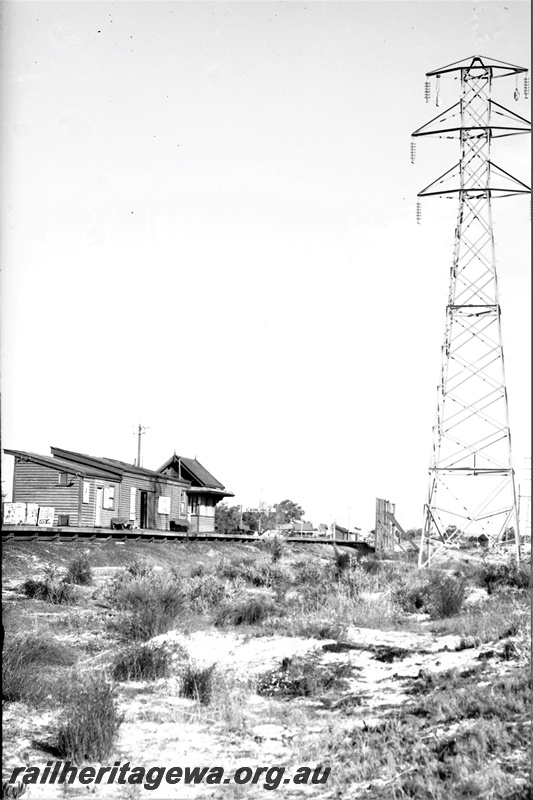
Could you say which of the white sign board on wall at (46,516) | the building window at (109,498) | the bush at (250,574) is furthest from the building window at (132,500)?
the bush at (250,574)

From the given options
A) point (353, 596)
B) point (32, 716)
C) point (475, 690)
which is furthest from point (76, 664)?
point (353, 596)

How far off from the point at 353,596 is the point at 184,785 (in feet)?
35.7

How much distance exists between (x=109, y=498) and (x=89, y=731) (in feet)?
106

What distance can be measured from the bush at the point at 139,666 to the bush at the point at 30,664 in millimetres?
750

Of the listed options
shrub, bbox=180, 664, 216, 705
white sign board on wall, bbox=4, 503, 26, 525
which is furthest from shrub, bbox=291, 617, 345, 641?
white sign board on wall, bbox=4, 503, 26, 525

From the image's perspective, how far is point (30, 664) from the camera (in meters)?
9.80

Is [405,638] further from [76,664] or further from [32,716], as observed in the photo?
[32,716]

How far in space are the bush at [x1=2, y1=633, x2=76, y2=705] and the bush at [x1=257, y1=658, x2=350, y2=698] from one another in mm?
2386

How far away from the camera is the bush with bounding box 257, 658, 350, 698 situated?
30.7 ft

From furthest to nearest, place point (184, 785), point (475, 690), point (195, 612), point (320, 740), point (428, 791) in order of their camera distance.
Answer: point (195, 612) < point (475, 690) < point (320, 740) < point (184, 785) < point (428, 791)

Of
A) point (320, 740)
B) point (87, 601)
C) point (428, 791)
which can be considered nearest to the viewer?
point (428, 791)

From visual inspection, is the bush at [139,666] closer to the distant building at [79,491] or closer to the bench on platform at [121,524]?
the distant building at [79,491]

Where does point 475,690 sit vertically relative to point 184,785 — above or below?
above

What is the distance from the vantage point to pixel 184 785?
6.64m
